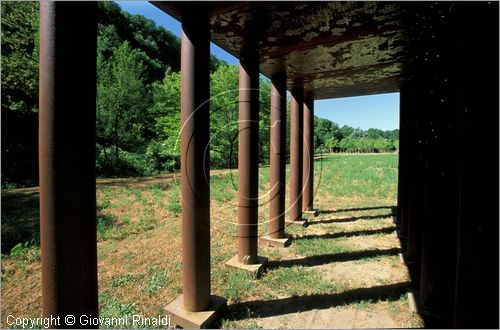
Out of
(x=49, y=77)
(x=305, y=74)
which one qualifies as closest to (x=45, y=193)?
(x=49, y=77)

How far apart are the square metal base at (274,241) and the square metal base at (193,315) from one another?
8.42ft

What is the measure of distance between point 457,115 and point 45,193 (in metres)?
3.50

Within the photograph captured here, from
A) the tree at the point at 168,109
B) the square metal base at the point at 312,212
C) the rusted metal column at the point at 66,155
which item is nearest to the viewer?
the rusted metal column at the point at 66,155

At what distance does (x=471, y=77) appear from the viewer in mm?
1897

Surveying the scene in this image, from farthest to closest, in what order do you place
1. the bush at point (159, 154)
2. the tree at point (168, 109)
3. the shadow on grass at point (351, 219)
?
the tree at point (168, 109) < the bush at point (159, 154) < the shadow on grass at point (351, 219)

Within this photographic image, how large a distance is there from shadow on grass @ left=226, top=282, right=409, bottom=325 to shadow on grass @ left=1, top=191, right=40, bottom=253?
560 centimetres

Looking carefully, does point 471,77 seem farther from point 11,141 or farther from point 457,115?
point 11,141

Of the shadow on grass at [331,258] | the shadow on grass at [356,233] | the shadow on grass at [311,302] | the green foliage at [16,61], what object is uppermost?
the green foliage at [16,61]

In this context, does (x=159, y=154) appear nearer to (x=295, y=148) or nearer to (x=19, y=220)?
(x=19, y=220)

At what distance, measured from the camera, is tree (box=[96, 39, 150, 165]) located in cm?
2183

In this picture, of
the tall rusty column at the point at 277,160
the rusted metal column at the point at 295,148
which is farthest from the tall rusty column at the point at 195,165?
the rusted metal column at the point at 295,148

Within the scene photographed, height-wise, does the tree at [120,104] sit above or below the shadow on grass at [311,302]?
above

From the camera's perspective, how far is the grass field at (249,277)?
344 cm

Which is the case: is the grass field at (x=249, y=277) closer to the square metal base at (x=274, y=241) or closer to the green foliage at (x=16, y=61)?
the square metal base at (x=274, y=241)
